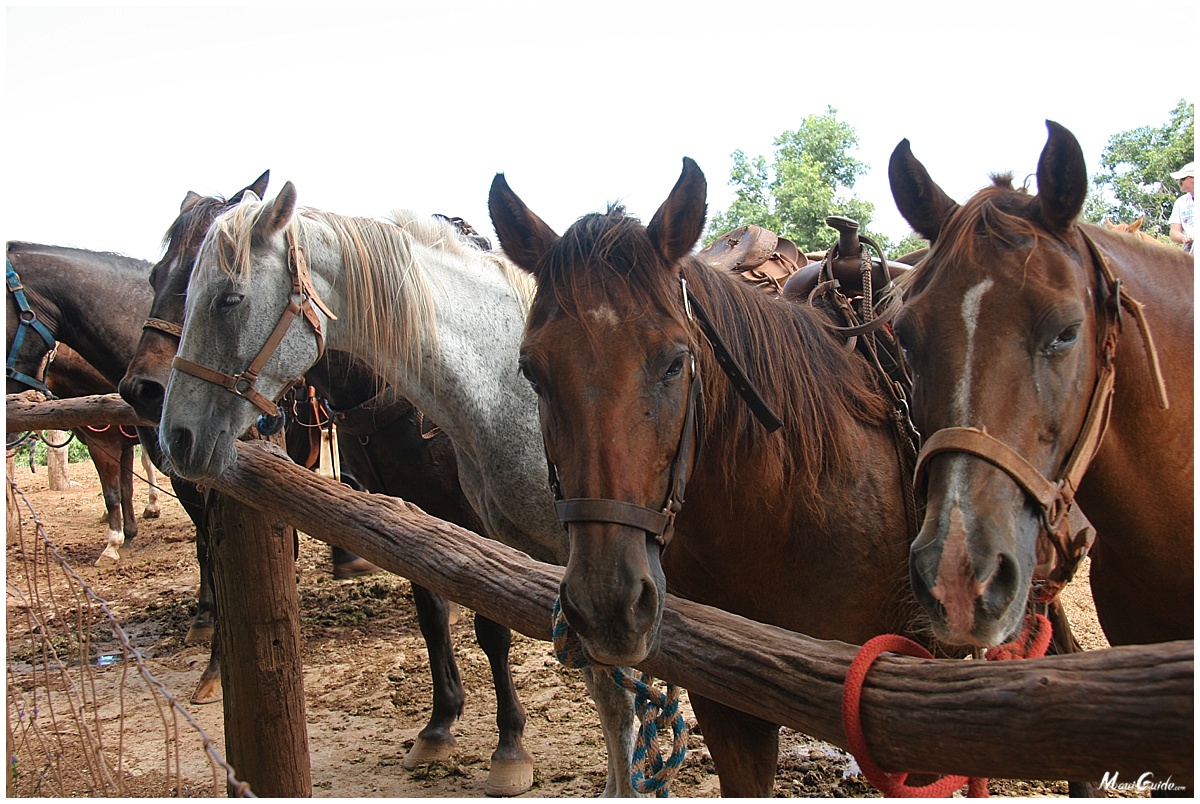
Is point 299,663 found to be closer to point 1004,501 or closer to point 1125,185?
point 1004,501

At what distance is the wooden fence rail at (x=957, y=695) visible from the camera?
2.76 feet

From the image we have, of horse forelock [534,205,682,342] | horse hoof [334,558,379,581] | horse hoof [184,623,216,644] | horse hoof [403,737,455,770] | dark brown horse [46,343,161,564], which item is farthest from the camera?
dark brown horse [46,343,161,564]

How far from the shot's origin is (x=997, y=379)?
1.41m

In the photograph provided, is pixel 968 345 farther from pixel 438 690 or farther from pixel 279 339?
pixel 438 690

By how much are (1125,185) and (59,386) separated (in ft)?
57.1

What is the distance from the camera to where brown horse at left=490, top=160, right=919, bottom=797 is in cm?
146

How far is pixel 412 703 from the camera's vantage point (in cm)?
435

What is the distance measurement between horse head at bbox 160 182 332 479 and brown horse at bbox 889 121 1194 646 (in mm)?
2067

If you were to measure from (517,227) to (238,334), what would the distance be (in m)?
1.38

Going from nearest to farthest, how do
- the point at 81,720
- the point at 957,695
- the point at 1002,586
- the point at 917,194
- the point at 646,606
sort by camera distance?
the point at 957,695 → the point at 1002,586 → the point at 646,606 → the point at 917,194 → the point at 81,720

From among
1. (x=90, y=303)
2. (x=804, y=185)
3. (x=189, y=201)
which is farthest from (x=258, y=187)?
(x=804, y=185)

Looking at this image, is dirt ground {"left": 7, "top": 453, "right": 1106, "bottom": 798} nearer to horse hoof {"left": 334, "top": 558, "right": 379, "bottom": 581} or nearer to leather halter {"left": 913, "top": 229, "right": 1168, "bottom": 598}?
horse hoof {"left": 334, "top": 558, "right": 379, "bottom": 581}

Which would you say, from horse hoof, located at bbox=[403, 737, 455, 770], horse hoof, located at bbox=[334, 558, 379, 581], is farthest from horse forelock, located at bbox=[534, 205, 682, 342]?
horse hoof, located at bbox=[334, 558, 379, 581]

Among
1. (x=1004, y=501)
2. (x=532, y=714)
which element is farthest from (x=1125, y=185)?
(x=1004, y=501)
